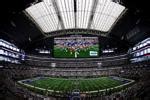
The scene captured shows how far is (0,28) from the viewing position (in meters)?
44.0

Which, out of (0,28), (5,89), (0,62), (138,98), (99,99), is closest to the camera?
(138,98)

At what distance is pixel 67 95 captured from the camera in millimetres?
38906

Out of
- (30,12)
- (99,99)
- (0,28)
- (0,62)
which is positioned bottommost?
(99,99)

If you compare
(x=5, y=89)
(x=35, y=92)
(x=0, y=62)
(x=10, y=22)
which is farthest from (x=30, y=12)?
(x=5, y=89)

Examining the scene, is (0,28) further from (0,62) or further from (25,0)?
(25,0)

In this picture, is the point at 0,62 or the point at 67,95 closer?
the point at 67,95

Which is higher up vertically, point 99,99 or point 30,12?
point 30,12

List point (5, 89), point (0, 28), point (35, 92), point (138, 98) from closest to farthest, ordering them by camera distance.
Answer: point (138, 98) → point (5, 89) → point (35, 92) → point (0, 28)

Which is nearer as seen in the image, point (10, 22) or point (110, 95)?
point (110, 95)

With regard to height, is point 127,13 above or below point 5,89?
above

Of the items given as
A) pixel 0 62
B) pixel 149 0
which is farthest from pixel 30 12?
pixel 149 0

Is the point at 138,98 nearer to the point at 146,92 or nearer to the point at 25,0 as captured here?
the point at 146,92

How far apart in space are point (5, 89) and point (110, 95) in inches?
579

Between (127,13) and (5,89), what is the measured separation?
23667 millimetres
